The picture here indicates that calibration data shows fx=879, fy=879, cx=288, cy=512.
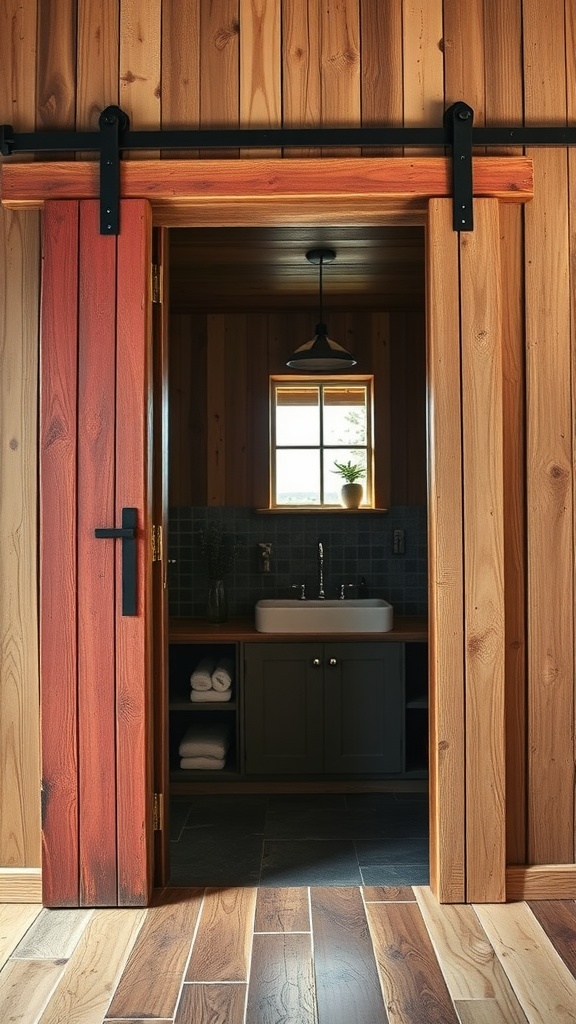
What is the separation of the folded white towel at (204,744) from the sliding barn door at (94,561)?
1616 mm

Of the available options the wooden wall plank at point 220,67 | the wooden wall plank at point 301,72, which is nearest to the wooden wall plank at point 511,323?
the wooden wall plank at point 301,72

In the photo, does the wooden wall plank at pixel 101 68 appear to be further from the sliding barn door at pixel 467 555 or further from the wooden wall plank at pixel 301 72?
the sliding barn door at pixel 467 555

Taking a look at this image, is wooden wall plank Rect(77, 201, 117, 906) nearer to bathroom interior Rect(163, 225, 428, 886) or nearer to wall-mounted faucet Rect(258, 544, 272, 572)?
bathroom interior Rect(163, 225, 428, 886)

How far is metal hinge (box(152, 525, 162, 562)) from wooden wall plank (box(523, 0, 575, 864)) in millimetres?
1194

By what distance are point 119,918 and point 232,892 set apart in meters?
0.40

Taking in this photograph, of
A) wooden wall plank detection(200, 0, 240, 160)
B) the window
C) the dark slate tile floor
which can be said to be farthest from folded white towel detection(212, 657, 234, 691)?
wooden wall plank detection(200, 0, 240, 160)

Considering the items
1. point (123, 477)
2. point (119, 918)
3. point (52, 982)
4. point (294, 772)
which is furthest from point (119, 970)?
point (294, 772)

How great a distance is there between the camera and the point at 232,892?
2859mm

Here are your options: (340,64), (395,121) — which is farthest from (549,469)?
(340,64)

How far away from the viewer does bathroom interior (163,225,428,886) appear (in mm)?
4316

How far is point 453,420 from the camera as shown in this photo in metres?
2.73

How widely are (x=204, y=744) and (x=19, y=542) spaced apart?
6.28ft

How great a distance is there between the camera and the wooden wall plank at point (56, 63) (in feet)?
9.24

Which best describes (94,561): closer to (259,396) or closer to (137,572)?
(137,572)
